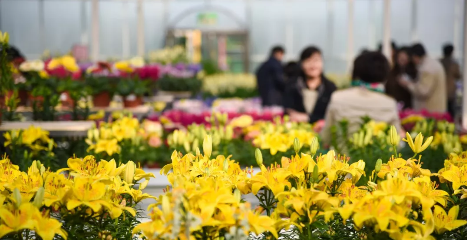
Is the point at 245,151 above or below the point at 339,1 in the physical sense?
below

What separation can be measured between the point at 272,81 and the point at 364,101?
182 inches

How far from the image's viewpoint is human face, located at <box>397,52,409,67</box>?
7.07 meters

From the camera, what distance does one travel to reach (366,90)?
12.1 feet

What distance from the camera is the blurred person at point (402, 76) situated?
696 cm

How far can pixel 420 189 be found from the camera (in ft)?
5.13

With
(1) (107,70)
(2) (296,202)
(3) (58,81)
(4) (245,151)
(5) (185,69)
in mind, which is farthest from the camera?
(5) (185,69)

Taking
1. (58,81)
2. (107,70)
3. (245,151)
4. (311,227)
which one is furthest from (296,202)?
(107,70)

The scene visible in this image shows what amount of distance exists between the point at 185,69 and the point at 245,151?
5.24 m

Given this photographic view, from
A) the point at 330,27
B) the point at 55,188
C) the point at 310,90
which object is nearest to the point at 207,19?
the point at 330,27

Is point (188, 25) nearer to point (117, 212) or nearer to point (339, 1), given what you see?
point (339, 1)

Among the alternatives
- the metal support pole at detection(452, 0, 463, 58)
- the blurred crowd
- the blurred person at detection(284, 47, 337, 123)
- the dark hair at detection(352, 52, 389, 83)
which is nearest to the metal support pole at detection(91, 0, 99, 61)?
the blurred crowd

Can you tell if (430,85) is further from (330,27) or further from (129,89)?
(330,27)

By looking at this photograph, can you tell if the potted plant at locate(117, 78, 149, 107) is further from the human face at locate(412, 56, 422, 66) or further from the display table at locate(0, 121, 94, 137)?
→ the human face at locate(412, 56, 422, 66)

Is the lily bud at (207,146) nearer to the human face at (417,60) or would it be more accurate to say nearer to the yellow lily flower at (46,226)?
the yellow lily flower at (46,226)
